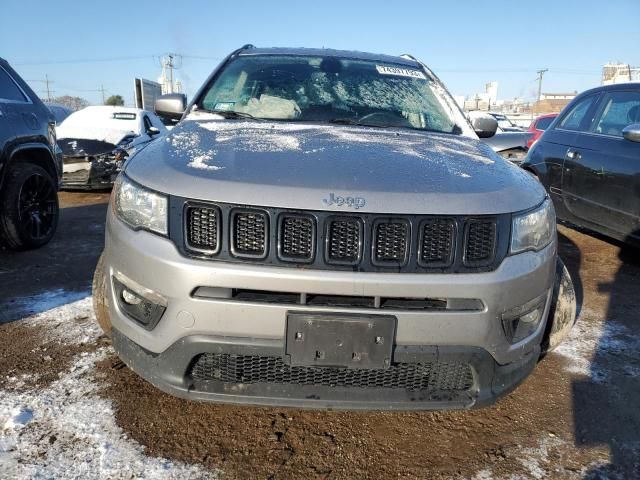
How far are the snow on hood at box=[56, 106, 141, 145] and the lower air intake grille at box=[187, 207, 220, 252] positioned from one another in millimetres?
6957

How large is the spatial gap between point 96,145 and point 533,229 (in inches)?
291

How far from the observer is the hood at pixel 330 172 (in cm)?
176

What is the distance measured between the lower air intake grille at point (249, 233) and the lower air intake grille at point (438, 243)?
58 cm

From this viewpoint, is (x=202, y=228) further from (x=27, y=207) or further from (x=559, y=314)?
(x=27, y=207)

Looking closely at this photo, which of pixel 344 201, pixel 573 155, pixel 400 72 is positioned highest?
pixel 400 72

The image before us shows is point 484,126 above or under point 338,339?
above

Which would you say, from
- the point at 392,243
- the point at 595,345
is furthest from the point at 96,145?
the point at 595,345

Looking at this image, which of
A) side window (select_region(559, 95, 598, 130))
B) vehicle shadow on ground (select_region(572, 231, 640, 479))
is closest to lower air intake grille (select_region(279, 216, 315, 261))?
vehicle shadow on ground (select_region(572, 231, 640, 479))

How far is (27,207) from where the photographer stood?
466 cm

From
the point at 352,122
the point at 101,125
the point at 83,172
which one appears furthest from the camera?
the point at 101,125

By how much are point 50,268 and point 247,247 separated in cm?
317

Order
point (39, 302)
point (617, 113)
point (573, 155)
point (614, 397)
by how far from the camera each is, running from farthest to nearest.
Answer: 1. point (573, 155)
2. point (617, 113)
3. point (39, 302)
4. point (614, 397)

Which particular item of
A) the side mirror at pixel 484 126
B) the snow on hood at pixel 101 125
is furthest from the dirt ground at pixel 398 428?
the snow on hood at pixel 101 125

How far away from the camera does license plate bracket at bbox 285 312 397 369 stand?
67.7 inches
